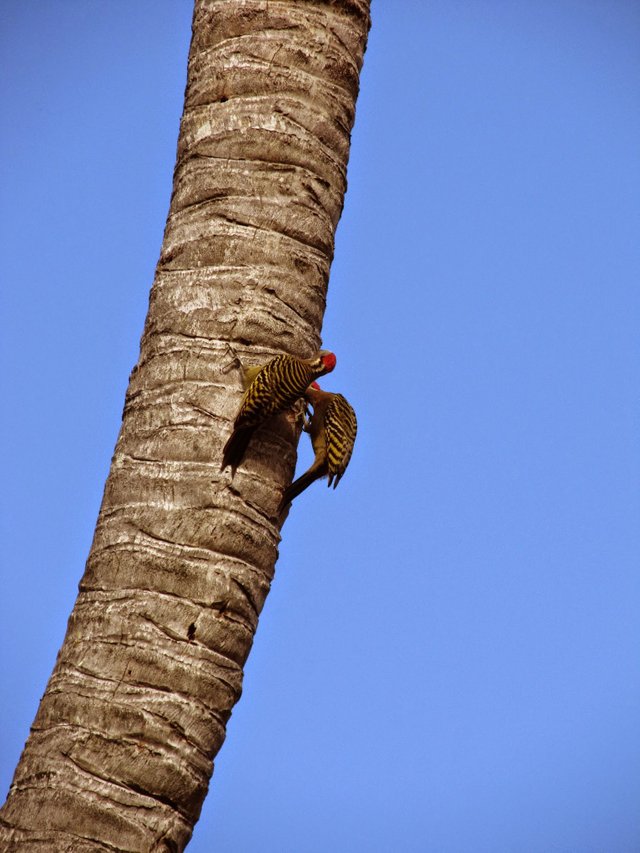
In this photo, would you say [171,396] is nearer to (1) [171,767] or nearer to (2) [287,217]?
(2) [287,217]

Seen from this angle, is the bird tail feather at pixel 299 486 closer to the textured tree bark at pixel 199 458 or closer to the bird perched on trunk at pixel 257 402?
the textured tree bark at pixel 199 458

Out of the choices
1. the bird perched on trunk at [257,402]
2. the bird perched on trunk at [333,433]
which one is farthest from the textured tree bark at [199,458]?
the bird perched on trunk at [333,433]

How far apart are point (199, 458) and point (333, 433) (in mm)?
1764

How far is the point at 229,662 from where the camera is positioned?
453 centimetres

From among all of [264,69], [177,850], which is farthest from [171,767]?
[264,69]

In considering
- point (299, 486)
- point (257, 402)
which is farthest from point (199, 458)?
point (299, 486)

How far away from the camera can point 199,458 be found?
477 cm

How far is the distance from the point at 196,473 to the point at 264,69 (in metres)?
2.06

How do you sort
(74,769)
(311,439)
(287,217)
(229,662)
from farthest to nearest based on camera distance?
(311,439) < (287,217) < (229,662) < (74,769)

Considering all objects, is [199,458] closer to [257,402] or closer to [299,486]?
[257,402]

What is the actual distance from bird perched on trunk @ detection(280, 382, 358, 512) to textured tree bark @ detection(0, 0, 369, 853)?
36.8 inches

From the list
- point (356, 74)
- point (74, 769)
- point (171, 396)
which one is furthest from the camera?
point (356, 74)

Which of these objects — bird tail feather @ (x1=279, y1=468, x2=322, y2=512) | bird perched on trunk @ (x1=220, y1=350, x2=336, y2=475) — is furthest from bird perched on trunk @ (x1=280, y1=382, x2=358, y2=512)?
bird perched on trunk @ (x1=220, y1=350, x2=336, y2=475)

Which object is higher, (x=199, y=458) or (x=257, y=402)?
(x=257, y=402)
